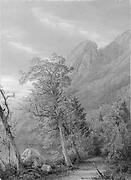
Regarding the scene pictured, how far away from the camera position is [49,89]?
31.7 meters

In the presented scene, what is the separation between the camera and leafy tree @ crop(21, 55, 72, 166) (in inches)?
1227

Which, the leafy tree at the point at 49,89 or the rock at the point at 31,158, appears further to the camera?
the leafy tree at the point at 49,89

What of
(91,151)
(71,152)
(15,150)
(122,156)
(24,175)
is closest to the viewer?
(24,175)

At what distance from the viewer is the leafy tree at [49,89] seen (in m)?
31.2

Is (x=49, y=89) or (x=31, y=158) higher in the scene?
(x=49, y=89)

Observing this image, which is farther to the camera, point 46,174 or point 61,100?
point 61,100

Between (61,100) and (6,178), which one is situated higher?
(61,100)

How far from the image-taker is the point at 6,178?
74.9 feet

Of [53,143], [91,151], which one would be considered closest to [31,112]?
[53,143]

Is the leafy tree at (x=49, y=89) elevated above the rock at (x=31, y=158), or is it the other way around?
the leafy tree at (x=49, y=89)

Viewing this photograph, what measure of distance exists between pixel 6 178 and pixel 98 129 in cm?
2984

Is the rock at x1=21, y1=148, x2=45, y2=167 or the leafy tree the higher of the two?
the leafy tree

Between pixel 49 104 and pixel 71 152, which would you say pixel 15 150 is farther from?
pixel 71 152

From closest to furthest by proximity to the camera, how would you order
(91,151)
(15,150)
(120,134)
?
(15,150) → (120,134) → (91,151)
